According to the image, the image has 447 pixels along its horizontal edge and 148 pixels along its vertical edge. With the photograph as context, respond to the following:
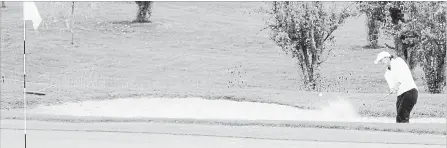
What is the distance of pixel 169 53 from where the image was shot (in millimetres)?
51875

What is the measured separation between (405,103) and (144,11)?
4230 centimetres

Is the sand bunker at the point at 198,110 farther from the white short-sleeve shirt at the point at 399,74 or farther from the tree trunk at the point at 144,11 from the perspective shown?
the tree trunk at the point at 144,11

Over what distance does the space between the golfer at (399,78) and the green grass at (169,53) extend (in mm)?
18668

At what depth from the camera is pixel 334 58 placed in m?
50.8

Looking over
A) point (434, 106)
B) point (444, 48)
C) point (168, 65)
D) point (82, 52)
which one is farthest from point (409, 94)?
point (82, 52)

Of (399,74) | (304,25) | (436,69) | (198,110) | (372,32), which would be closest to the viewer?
(399,74)

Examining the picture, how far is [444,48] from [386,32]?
16.5ft

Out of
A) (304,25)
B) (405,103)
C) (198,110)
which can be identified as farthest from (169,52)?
(405,103)

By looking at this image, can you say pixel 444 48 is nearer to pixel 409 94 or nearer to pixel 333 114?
pixel 333 114

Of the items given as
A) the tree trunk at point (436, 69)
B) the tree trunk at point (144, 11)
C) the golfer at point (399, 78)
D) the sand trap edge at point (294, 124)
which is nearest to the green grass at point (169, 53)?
the tree trunk at point (144, 11)

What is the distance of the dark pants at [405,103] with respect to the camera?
16094 mm

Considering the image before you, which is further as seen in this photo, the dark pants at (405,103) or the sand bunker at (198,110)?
the sand bunker at (198,110)

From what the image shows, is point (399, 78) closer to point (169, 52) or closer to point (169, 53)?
point (169, 53)

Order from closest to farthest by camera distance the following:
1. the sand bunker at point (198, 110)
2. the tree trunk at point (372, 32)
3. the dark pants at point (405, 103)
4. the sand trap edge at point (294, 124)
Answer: the sand trap edge at point (294, 124)
the dark pants at point (405, 103)
the sand bunker at point (198, 110)
the tree trunk at point (372, 32)
